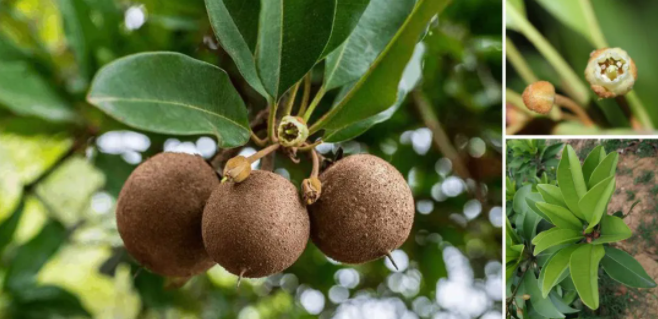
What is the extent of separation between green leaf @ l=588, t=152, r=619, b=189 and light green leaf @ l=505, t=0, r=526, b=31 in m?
0.36

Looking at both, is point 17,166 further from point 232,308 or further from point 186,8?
point 186,8

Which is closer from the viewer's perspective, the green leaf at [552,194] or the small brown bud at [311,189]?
the small brown bud at [311,189]

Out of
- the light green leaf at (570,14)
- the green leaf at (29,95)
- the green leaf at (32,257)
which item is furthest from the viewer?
the green leaf at (32,257)

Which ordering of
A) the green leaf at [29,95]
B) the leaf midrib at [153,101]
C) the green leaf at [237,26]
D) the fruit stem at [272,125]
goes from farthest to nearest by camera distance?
the green leaf at [29,95] < the fruit stem at [272,125] < the green leaf at [237,26] < the leaf midrib at [153,101]

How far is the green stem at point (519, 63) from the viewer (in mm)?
1329

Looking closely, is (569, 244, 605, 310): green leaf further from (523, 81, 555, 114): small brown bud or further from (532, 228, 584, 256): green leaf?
(523, 81, 555, 114): small brown bud

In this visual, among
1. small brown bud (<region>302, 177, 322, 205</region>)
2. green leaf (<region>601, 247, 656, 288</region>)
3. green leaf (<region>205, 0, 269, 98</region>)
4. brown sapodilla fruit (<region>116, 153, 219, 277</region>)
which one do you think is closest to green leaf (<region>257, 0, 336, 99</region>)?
green leaf (<region>205, 0, 269, 98</region>)

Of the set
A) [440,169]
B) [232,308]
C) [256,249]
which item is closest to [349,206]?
[256,249]

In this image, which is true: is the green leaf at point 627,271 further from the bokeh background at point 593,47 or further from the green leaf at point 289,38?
the green leaf at point 289,38

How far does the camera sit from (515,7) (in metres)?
1.38

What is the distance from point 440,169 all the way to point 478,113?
8.4 inches

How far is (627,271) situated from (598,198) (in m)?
0.14

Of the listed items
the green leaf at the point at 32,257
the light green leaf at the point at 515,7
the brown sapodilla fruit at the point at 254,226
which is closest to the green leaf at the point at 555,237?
the light green leaf at the point at 515,7

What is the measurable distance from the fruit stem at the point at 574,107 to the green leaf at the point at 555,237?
0.71 ft
